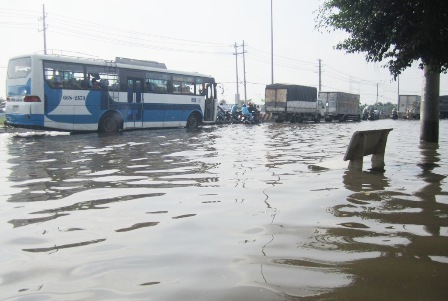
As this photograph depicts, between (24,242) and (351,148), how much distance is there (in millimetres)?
5096

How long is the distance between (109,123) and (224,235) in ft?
54.5

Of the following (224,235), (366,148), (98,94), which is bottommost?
(224,235)

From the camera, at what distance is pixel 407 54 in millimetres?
6812

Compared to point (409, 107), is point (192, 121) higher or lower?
lower

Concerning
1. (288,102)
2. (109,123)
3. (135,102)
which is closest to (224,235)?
(109,123)

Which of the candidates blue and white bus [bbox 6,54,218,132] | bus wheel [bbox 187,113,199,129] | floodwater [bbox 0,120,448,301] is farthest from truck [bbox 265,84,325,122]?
floodwater [bbox 0,120,448,301]

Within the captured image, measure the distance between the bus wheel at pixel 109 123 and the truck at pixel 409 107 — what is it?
129 feet

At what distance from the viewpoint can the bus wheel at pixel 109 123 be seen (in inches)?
746

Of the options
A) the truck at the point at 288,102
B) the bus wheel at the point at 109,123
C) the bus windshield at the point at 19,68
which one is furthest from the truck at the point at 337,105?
the bus windshield at the point at 19,68

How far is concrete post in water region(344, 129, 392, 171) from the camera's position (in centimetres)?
702

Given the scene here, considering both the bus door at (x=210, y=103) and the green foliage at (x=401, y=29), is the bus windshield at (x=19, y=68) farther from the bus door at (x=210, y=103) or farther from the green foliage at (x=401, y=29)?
the green foliage at (x=401, y=29)

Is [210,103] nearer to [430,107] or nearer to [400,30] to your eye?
[430,107]

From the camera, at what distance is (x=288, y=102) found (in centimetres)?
3612

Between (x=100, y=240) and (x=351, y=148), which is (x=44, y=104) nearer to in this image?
(x=351, y=148)
